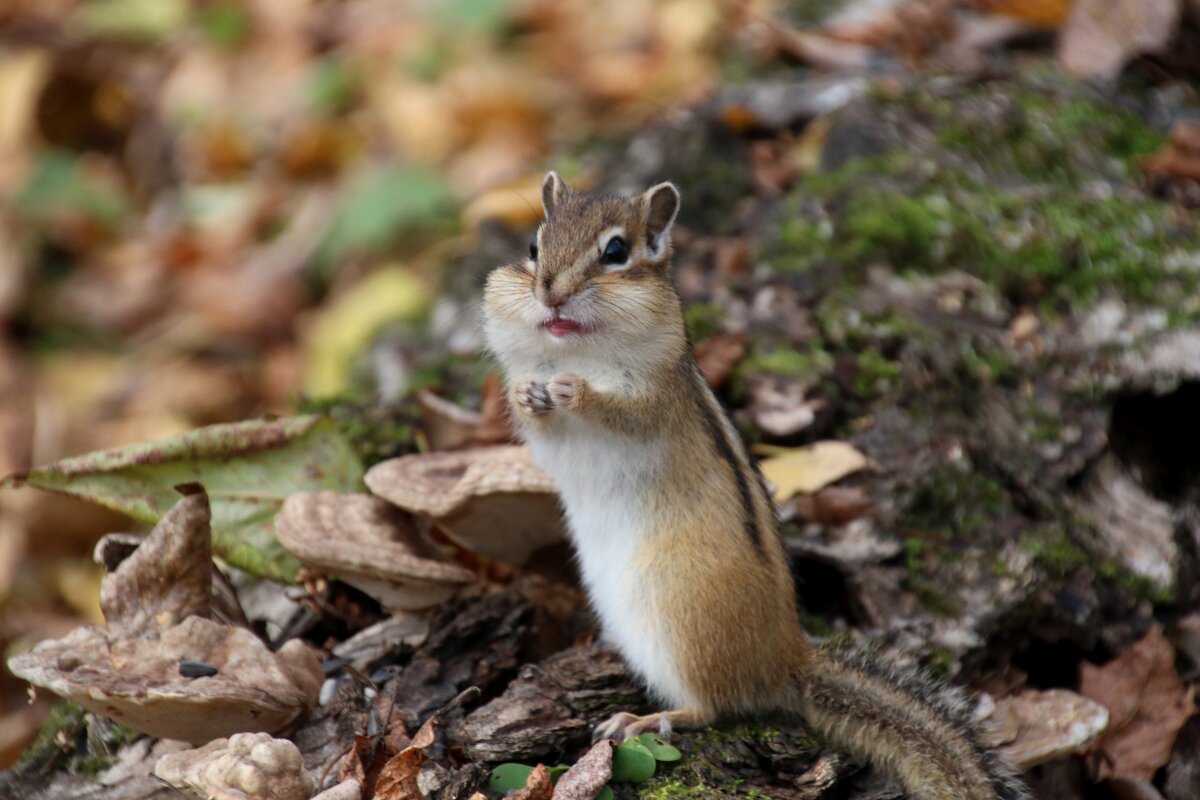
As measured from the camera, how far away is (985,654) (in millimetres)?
3252

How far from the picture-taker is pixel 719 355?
12.9 feet

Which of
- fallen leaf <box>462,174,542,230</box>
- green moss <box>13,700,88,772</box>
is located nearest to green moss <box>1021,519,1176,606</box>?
fallen leaf <box>462,174,542,230</box>

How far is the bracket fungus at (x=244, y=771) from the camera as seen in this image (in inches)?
91.6

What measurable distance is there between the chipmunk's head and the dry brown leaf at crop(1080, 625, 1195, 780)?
1544mm

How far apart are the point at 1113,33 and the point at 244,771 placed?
4.91 m

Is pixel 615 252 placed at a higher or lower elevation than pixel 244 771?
higher

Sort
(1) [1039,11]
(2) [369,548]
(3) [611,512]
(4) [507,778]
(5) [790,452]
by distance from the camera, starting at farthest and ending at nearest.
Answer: (1) [1039,11] < (5) [790,452] < (3) [611,512] < (2) [369,548] < (4) [507,778]

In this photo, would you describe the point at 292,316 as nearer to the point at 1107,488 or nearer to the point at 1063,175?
the point at 1063,175

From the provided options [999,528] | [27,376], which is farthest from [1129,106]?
[27,376]

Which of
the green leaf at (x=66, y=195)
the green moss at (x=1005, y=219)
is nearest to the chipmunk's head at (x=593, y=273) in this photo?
the green moss at (x=1005, y=219)

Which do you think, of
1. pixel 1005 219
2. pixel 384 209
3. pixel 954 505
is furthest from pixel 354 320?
pixel 954 505

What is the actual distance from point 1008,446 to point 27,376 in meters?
6.03

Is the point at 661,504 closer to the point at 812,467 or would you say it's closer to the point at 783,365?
the point at 812,467

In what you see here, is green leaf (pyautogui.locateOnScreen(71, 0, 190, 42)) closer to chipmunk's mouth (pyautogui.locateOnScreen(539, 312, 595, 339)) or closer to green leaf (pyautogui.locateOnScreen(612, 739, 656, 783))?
chipmunk's mouth (pyautogui.locateOnScreen(539, 312, 595, 339))
